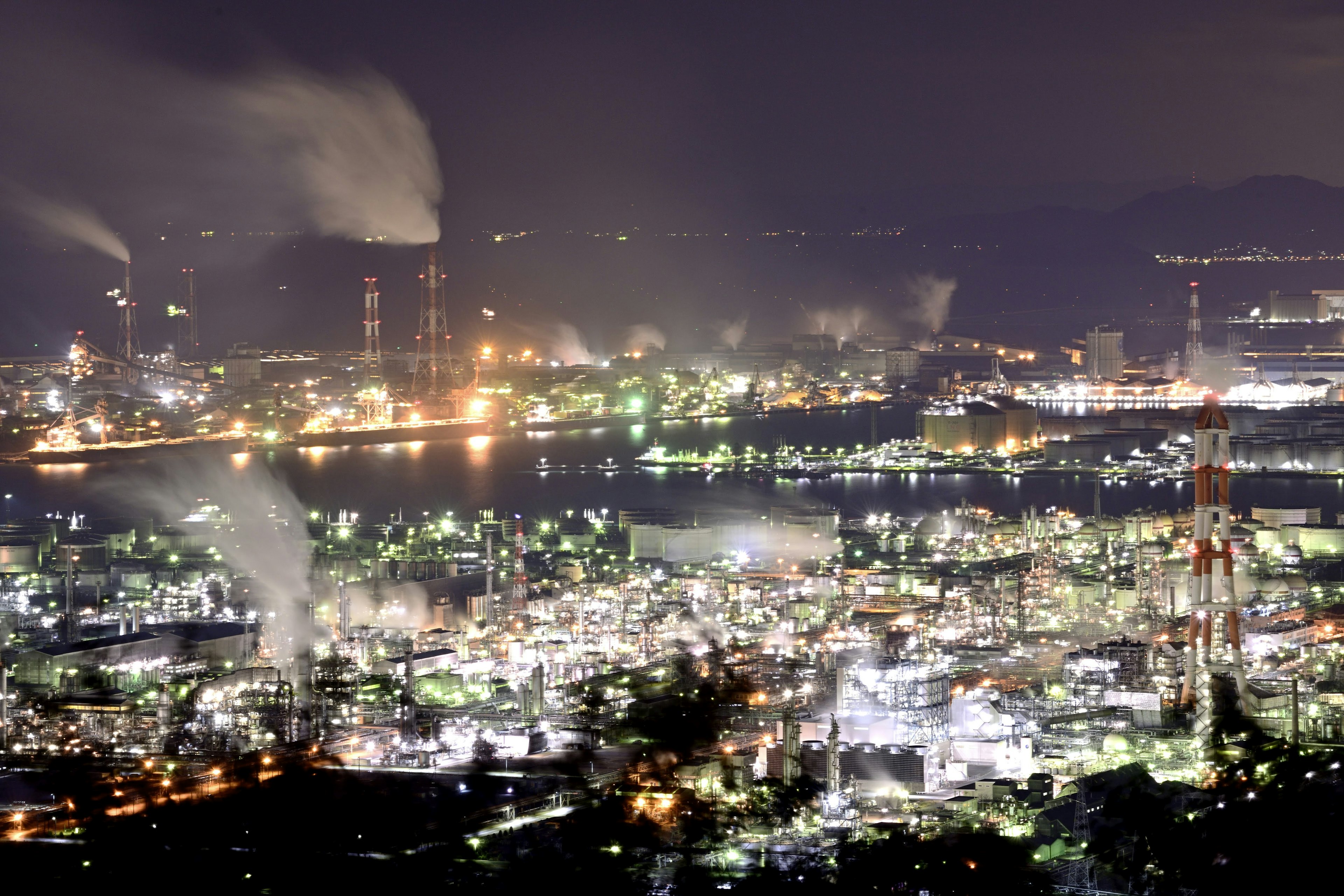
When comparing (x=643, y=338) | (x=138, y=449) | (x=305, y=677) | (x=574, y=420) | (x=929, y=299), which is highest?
(x=929, y=299)

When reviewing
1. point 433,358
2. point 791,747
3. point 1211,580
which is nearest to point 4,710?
point 791,747

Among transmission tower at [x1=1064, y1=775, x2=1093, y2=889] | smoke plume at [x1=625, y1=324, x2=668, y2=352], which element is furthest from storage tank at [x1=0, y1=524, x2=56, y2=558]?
smoke plume at [x1=625, y1=324, x2=668, y2=352]

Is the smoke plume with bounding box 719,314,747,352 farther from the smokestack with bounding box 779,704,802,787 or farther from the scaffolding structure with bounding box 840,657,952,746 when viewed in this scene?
the smokestack with bounding box 779,704,802,787

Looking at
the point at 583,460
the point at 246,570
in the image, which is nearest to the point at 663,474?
the point at 583,460

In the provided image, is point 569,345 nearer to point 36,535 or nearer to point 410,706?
point 36,535

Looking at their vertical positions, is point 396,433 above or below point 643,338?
below

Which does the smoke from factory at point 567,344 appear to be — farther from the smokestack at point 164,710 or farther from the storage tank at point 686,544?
the smokestack at point 164,710

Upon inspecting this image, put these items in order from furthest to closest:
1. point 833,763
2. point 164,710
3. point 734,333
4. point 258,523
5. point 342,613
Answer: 1. point 734,333
2. point 258,523
3. point 342,613
4. point 164,710
5. point 833,763
